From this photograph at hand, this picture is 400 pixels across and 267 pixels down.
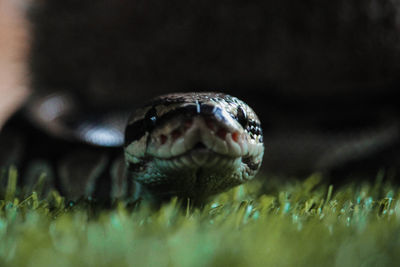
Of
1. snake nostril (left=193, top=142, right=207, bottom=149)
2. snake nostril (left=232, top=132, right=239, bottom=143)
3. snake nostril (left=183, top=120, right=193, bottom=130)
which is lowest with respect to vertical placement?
snake nostril (left=193, top=142, right=207, bottom=149)

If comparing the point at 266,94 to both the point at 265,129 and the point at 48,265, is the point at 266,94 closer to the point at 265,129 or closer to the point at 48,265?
the point at 265,129

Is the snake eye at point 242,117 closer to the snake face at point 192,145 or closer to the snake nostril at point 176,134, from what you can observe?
the snake face at point 192,145

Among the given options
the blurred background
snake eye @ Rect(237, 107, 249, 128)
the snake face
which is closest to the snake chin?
the snake face

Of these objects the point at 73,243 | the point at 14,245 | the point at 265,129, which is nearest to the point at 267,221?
the point at 73,243

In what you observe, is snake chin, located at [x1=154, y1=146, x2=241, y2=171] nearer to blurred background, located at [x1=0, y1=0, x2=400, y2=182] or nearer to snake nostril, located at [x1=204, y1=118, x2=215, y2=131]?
snake nostril, located at [x1=204, y1=118, x2=215, y2=131]

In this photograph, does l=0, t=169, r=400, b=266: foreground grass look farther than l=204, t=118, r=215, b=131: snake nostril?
No
